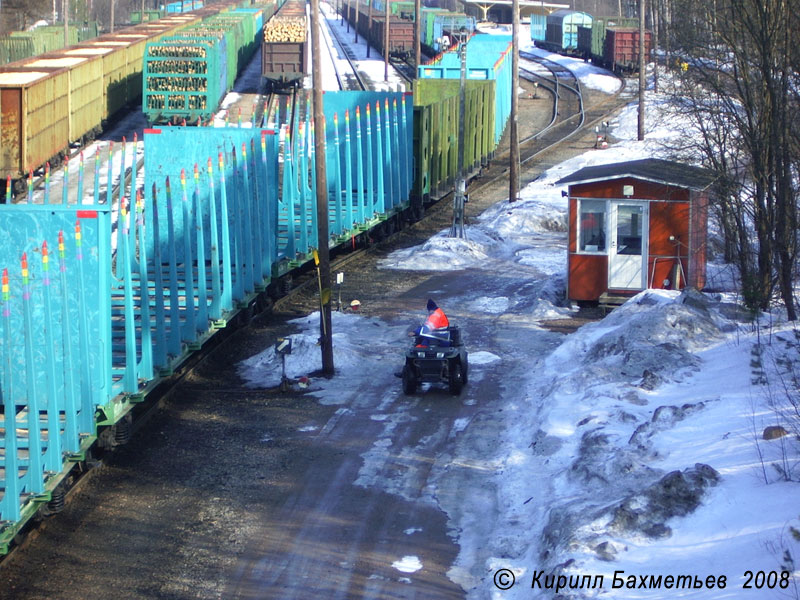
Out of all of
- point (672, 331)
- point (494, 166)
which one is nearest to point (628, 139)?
point (494, 166)

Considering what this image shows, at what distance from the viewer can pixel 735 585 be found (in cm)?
828

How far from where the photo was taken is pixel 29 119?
30125mm

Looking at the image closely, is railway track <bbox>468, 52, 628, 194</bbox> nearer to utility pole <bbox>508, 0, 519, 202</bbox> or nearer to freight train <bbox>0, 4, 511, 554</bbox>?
utility pole <bbox>508, 0, 519, 202</bbox>

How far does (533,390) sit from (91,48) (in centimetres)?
3656

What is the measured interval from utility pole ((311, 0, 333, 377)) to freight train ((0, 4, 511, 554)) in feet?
0.68

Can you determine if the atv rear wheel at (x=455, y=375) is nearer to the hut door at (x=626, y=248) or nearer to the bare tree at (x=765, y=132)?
the bare tree at (x=765, y=132)

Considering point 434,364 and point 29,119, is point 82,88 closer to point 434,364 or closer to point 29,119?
point 29,119

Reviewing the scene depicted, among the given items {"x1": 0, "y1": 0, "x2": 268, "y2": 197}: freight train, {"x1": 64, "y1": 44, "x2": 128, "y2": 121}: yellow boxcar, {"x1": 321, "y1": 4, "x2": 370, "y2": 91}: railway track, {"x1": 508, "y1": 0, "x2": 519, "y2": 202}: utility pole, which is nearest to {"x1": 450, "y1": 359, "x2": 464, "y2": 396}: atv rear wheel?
{"x1": 0, "y1": 0, "x2": 268, "y2": 197}: freight train

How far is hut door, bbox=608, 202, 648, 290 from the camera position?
20.1 m

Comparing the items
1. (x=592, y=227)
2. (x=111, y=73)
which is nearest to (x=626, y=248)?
(x=592, y=227)

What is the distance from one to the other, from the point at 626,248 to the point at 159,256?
10111 mm

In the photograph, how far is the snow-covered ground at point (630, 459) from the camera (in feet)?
29.6

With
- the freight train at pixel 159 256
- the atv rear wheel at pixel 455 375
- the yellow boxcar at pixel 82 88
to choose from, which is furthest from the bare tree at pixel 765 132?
the yellow boxcar at pixel 82 88

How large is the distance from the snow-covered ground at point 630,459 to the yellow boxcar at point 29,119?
14.8 metres
